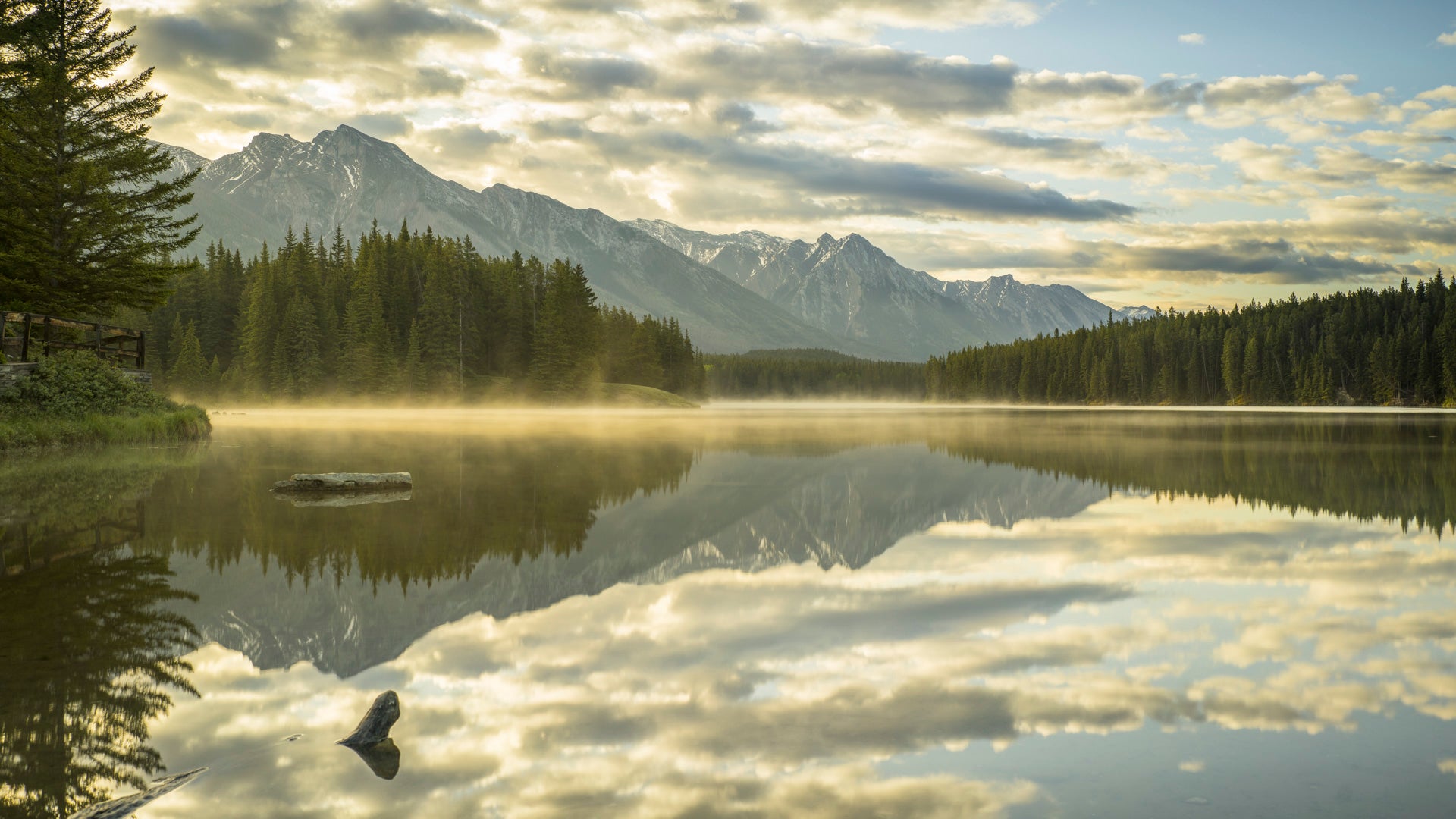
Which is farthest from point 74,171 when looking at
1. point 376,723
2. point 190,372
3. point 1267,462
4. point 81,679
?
point 190,372

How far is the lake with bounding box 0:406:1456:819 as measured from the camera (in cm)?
546

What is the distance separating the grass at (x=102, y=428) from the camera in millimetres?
27438

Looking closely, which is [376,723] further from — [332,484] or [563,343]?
[563,343]

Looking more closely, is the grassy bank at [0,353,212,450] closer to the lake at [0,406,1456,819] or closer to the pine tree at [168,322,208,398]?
the lake at [0,406,1456,819]

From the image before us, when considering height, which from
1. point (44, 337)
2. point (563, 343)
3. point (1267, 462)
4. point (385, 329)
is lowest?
point (1267, 462)

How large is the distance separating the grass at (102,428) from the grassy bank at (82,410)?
0.06 feet

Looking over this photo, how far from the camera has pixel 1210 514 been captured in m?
17.3

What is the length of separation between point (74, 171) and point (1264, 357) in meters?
161

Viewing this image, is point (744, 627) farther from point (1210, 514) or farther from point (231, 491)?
point (231, 491)

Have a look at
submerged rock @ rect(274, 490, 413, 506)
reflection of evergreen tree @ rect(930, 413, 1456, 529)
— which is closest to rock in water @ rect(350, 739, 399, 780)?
submerged rock @ rect(274, 490, 413, 506)

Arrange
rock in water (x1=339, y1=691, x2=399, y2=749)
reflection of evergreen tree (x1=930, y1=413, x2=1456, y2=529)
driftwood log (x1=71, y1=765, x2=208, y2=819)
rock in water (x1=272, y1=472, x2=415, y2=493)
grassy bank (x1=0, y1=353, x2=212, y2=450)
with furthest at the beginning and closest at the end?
grassy bank (x1=0, y1=353, x2=212, y2=450)
reflection of evergreen tree (x1=930, y1=413, x2=1456, y2=529)
rock in water (x1=272, y1=472, x2=415, y2=493)
rock in water (x1=339, y1=691, x2=399, y2=749)
driftwood log (x1=71, y1=765, x2=208, y2=819)

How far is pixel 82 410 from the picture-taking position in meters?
30.6

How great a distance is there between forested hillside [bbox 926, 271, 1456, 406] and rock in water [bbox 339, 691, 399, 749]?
15435 centimetres

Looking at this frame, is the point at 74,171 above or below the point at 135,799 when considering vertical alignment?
above
